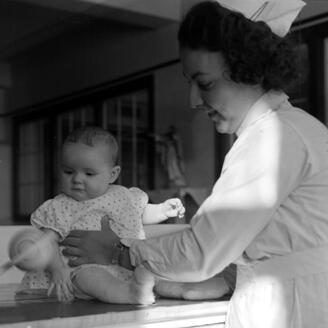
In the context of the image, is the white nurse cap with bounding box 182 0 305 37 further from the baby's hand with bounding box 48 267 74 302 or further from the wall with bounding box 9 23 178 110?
the wall with bounding box 9 23 178 110

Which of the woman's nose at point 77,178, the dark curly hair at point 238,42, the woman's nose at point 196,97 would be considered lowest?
the woman's nose at point 77,178

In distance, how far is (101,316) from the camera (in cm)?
117

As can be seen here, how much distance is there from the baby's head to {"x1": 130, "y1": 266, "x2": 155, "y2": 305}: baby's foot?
0.29 meters

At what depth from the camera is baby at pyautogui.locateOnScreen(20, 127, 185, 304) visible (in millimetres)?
1403

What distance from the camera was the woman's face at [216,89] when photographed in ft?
3.70

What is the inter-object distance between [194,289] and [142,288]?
5.3 inches

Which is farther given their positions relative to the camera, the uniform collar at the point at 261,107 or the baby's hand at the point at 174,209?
the baby's hand at the point at 174,209

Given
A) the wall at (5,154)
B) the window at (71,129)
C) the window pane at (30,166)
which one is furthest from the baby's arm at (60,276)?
the wall at (5,154)

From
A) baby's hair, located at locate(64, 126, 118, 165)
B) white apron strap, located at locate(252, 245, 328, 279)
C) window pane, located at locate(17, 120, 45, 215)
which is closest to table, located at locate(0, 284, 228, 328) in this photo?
white apron strap, located at locate(252, 245, 328, 279)

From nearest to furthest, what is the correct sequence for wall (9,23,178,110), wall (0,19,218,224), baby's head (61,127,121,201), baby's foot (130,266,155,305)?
baby's foot (130,266,155,305) → baby's head (61,127,121,201) → wall (0,19,218,224) → wall (9,23,178,110)

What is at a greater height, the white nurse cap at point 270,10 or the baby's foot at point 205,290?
the white nurse cap at point 270,10

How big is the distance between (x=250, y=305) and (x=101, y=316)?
253 mm

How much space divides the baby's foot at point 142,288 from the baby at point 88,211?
54mm

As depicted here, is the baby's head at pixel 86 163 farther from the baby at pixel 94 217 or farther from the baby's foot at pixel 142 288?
the baby's foot at pixel 142 288
